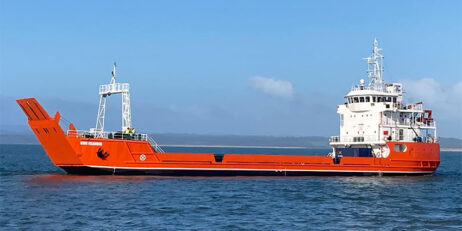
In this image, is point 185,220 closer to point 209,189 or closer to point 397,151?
point 209,189

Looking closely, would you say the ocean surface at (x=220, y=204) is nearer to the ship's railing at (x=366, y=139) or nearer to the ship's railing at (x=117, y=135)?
the ship's railing at (x=117, y=135)

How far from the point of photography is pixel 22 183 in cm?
3066

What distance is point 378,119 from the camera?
39.2 metres

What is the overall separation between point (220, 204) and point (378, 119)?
1867 cm

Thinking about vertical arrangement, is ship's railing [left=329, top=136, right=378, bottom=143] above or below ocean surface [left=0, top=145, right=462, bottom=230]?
above

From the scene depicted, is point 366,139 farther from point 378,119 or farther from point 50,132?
point 50,132

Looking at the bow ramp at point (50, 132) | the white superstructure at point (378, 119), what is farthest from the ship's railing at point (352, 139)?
the bow ramp at point (50, 132)

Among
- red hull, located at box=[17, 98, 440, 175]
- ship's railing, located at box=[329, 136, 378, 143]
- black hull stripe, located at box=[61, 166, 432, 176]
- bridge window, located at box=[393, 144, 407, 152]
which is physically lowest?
black hull stripe, located at box=[61, 166, 432, 176]

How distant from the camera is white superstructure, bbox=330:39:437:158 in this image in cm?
3922

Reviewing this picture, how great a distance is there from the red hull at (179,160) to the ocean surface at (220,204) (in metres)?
0.78

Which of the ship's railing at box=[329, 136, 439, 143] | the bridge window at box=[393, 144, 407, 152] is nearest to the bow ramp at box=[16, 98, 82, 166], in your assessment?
the ship's railing at box=[329, 136, 439, 143]

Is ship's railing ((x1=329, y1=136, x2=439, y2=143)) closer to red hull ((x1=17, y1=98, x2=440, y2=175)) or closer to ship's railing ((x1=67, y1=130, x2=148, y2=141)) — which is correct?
red hull ((x1=17, y1=98, x2=440, y2=175))

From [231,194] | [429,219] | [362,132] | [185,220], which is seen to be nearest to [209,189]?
[231,194]

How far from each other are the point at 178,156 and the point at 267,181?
5.86 m
